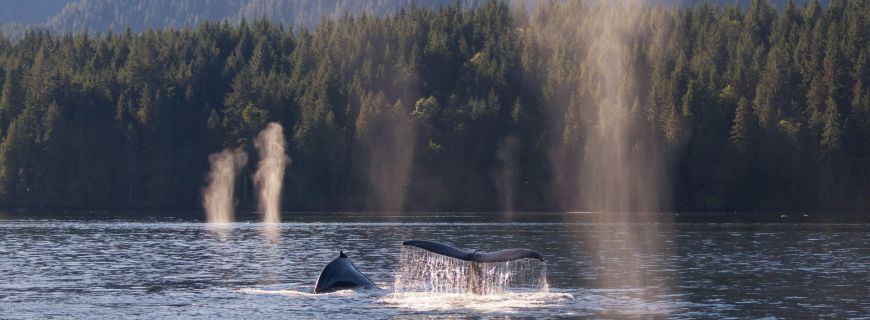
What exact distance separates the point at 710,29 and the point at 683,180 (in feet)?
114

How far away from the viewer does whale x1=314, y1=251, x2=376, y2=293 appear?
181ft

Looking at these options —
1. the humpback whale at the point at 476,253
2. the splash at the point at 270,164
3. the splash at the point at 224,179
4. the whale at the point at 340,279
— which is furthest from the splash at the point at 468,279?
the splash at the point at 224,179

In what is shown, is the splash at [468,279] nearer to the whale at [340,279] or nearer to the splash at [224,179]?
the whale at [340,279]

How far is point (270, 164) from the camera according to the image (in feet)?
636

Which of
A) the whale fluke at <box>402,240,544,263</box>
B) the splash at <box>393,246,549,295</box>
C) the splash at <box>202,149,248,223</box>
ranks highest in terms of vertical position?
the splash at <box>202,149,248,223</box>

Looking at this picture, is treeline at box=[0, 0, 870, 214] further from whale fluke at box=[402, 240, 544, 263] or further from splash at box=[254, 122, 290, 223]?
whale fluke at box=[402, 240, 544, 263]

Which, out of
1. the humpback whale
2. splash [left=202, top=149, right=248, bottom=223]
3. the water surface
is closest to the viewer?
the humpback whale

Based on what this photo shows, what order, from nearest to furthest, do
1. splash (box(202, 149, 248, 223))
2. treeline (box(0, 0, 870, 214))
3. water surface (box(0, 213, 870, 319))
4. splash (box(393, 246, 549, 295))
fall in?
1. water surface (box(0, 213, 870, 319))
2. splash (box(393, 246, 549, 295))
3. treeline (box(0, 0, 870, 214))
4. splash (box(202, 149, 248, 223))

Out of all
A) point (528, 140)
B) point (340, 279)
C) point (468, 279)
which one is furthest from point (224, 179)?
point (340, 279)

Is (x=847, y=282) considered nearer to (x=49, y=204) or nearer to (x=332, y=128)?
(x=332, y=128)

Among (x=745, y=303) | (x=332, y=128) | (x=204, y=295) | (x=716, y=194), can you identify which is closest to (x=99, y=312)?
(x=204, y=295)

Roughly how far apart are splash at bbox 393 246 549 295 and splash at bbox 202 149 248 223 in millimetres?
114553

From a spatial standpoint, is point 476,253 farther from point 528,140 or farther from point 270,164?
point 270,164

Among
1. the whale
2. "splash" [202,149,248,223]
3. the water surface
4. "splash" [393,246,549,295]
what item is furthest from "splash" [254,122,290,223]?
the whale
